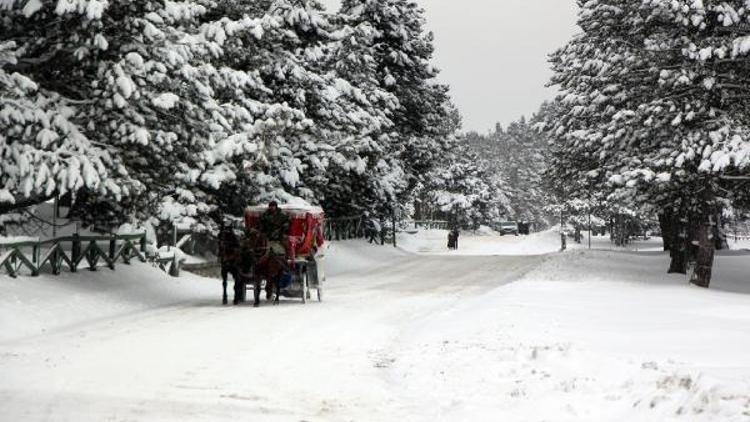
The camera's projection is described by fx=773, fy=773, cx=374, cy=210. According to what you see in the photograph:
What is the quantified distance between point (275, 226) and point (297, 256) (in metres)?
0.87

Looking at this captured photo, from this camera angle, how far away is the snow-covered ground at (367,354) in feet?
25.1

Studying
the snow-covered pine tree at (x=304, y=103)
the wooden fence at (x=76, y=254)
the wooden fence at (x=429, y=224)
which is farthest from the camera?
the wooden fence at (x=429, y=224)

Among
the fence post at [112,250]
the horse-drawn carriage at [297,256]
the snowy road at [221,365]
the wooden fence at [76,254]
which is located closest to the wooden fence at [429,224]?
the wooden fence at [76,254]

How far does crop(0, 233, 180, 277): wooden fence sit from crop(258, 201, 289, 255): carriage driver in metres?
4.21

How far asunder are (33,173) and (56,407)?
20.5 feet

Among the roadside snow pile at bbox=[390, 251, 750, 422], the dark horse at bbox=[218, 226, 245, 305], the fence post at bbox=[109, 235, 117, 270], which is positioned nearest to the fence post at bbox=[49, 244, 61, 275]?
the fence post at bbox=[109, 235, 117, 270]

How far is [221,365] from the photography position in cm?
1013

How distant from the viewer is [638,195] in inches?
1051

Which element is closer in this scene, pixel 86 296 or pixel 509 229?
pixel 86 296

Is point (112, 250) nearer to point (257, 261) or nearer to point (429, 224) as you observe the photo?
point (257, 261)

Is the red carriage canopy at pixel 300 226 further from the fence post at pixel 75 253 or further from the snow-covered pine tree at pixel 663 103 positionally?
the snow-covered pine tree at pixel 663 103

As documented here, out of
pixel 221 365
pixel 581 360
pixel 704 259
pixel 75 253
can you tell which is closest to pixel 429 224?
pixel 704 259

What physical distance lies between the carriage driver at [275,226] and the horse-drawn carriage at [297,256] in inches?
4.8

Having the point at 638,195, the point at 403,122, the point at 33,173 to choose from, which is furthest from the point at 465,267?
the point at 33,173
